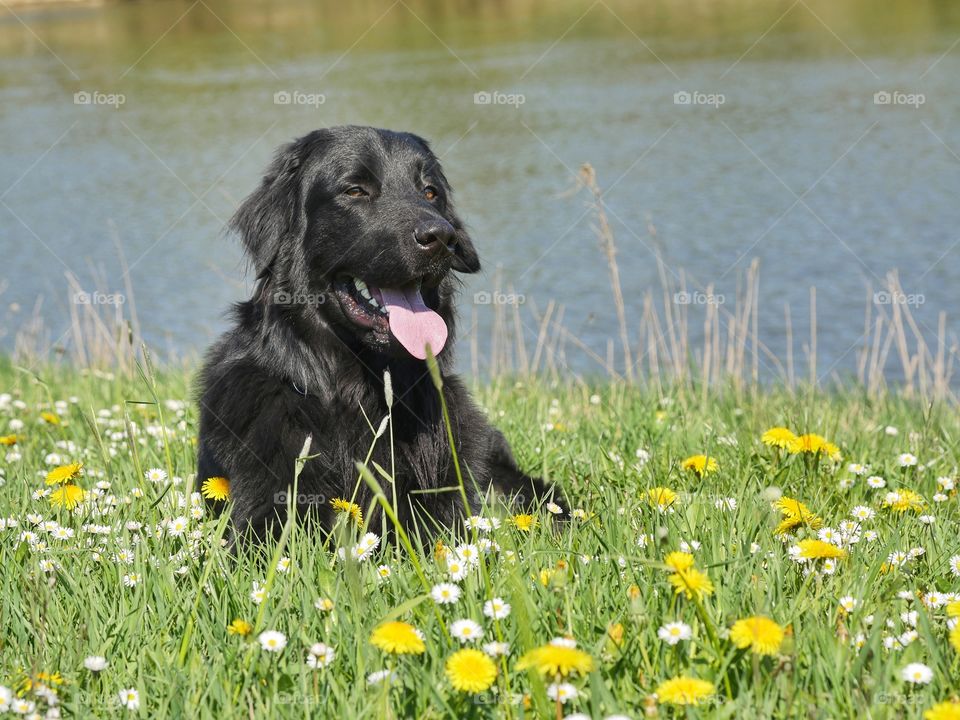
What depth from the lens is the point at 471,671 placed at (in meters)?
1.91

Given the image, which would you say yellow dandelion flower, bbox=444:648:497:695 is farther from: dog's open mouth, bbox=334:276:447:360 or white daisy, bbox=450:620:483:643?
dog's open mouth, bbox=334:276:447:360

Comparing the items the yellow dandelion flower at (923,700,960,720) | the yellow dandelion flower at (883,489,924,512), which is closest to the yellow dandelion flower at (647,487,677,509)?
the yellow dandelion flower at (883,489,924,512)

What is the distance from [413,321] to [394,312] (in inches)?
2.8

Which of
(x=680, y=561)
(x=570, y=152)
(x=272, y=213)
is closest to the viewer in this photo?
(x=680, y=561)

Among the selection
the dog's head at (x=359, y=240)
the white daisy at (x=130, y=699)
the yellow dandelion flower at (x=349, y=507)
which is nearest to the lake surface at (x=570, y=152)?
the dog's head at (x=359, y=240)

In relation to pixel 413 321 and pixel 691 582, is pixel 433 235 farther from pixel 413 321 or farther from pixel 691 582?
pixel 691 582

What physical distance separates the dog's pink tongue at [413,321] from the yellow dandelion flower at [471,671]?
5.30 feet

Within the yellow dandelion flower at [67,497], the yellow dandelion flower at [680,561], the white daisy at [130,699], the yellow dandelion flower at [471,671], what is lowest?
the white daisy at [130,699]

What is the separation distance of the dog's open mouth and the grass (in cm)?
68

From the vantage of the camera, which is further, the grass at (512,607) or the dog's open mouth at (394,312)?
the dog's open mouth at (394,312)

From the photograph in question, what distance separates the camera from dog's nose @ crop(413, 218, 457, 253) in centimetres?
343

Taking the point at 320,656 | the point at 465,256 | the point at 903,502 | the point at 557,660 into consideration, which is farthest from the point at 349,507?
the point at 903,502

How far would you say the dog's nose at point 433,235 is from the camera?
11.2ft

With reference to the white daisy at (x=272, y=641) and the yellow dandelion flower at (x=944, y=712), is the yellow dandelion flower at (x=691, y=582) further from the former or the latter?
the white daisy at (x=272, y=641)
